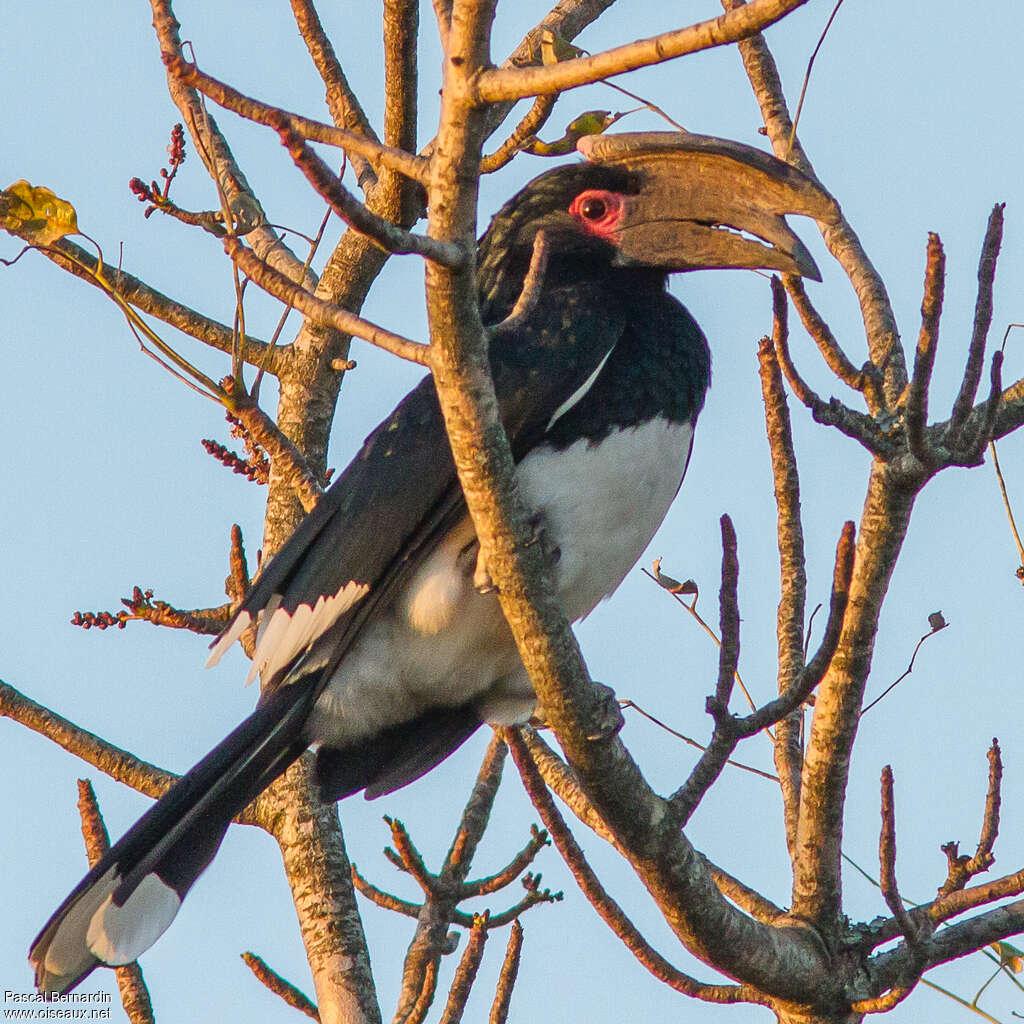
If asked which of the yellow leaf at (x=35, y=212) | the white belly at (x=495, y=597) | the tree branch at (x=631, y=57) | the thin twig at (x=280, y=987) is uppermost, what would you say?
the yellow leaf at (x=35, y=212)

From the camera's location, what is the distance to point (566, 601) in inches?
135

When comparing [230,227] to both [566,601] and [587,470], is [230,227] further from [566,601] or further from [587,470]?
[566,601]

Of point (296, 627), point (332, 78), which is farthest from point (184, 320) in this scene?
point (296, 627)

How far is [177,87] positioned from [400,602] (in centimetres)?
157

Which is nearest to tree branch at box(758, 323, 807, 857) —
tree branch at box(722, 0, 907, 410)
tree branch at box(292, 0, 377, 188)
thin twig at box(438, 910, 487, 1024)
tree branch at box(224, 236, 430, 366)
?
tree branch at box(722, 0, 907, 410)

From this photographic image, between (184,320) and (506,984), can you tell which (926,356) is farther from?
(184,320)

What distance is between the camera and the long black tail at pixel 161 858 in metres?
3.05

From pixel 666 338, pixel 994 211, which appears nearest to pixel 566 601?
pixel 666 338

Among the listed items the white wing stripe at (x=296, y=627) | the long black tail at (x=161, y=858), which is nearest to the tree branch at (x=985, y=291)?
the white wing stripe at (x=296, y=627)

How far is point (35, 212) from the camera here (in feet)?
10.5

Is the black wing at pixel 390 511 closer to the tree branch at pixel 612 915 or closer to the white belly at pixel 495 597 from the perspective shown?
the white belly at pixel 495 597

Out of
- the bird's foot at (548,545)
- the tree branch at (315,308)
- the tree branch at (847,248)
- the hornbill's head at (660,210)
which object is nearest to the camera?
the tree branch at (315,308)

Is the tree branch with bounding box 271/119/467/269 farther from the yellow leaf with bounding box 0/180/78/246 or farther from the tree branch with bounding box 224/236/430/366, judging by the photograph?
the yellow leaf with bounding box 0/180/78/246

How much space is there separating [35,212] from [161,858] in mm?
1368
